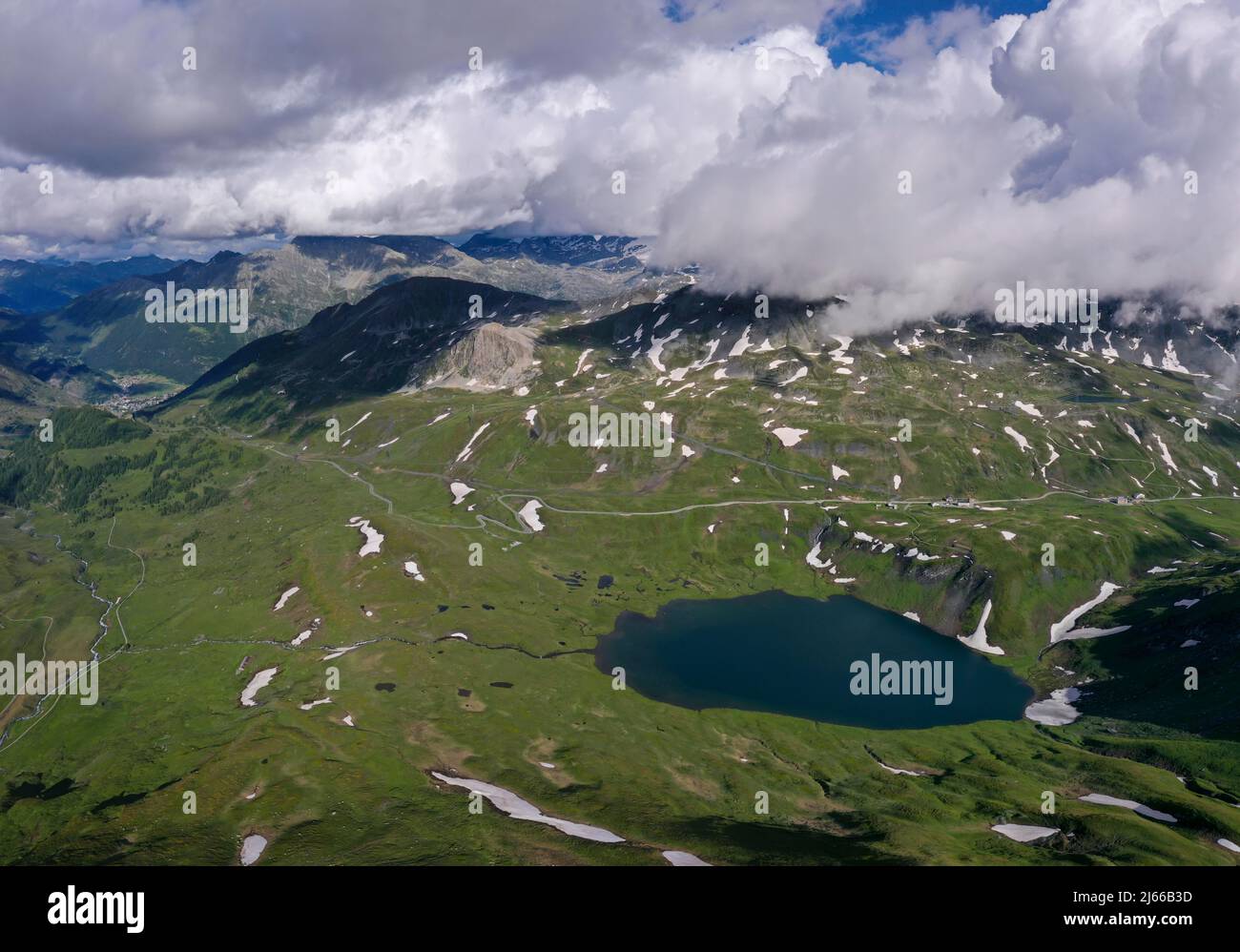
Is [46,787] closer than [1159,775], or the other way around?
[1159,775]

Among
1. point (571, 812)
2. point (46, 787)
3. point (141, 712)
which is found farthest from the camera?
point (141, 712)

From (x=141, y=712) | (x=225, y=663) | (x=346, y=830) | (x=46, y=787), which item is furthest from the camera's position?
(x=225, y=663)

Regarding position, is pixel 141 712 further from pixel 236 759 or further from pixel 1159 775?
pixel 1159 775

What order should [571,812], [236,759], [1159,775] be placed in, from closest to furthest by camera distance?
[571,812] < [236,759] < [1159,775]

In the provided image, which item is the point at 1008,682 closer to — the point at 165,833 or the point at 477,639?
the point at 477,639

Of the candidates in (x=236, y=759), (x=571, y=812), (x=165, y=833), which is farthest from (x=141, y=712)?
(x=571, y=812)
